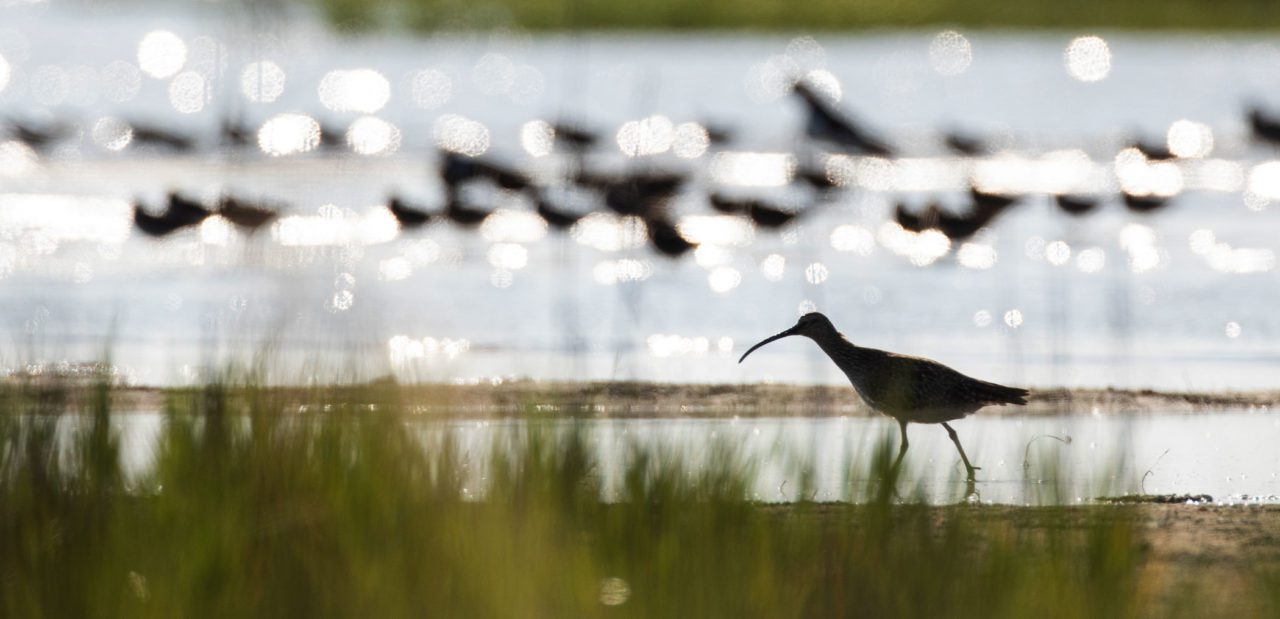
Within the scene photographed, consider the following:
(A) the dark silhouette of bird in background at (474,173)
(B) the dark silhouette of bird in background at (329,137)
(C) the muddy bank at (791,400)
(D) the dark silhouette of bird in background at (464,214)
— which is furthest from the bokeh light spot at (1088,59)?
(C) the muddy bank at (791,400)

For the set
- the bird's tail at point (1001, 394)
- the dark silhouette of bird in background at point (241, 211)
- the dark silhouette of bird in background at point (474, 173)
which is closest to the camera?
the bird's tail at point (1001, 394)

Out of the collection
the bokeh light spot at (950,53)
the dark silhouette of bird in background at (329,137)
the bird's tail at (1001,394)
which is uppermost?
the bokeh light spot at (950,53)

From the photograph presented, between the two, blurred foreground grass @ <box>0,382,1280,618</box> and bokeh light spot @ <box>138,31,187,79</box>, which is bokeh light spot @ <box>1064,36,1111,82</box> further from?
blurred foreground grass @ <box>0,382,1280,618</box>

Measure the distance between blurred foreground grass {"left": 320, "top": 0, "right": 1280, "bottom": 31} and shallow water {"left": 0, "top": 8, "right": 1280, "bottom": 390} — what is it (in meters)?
21.4

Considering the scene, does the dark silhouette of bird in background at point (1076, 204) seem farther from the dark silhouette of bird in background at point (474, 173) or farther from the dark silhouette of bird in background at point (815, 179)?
the dark silhouette of bird in background at point (474, 173)

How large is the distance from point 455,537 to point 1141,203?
62.3 feet

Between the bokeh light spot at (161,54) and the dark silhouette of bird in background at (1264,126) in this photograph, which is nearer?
the dark silhouette of bird in background at (1264,126)

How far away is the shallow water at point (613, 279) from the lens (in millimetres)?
8258

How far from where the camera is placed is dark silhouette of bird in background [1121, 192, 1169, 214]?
23391 mm

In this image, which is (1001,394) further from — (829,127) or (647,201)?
(829,127)

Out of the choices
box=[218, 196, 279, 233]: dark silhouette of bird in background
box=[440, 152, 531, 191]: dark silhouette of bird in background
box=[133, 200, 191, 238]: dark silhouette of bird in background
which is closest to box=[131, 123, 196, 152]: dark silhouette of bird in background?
box=[440, 152, 531, 191]: dark silhouette of bird in background

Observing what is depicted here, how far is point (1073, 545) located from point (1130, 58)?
59.9 metres

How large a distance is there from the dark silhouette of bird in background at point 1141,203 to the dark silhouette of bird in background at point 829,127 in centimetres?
458

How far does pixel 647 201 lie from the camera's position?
22969 mm
